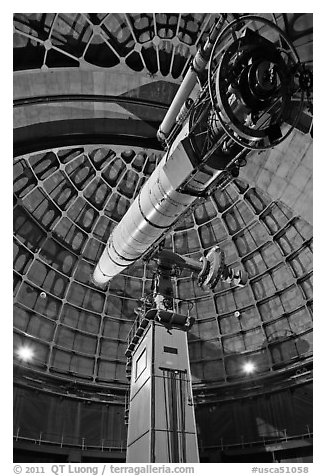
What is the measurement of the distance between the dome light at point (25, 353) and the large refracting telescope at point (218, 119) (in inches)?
284

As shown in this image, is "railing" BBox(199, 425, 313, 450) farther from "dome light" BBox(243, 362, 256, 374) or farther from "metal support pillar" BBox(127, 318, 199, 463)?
"metal support pillar" BBox(127, 318, 199, 463)

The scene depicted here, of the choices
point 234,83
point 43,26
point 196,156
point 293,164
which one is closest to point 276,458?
point 293,164

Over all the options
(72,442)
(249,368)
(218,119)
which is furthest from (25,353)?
(218,119)

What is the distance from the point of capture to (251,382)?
13.4 m

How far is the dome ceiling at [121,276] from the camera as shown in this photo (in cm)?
1314

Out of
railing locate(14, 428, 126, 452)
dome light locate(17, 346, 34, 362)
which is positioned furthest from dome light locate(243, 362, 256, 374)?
dome light locate(17, 346, 34, 362)

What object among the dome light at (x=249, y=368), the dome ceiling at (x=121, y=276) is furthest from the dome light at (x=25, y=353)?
the dome light at (x=249, y=368)

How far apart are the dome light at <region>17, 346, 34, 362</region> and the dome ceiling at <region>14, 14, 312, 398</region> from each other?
0.66 feet

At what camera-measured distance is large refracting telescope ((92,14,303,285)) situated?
4.36 meters

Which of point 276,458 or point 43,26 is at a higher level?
point 43,26

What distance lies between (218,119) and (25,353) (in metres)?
11.7
